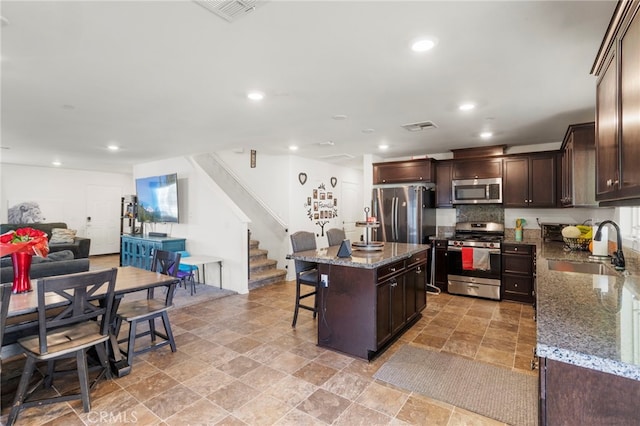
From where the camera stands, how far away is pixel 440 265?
513cm

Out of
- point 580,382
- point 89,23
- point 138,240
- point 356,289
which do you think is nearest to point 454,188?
point 356,289

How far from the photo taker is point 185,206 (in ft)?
20.9

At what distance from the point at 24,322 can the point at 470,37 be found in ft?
11.8

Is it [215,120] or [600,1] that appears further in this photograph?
[215,120]

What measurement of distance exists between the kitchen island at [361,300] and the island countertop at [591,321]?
1237 millimetres

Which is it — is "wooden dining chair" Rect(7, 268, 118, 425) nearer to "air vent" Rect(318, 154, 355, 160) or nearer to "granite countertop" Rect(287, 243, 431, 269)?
"granite countertop" Rect(287, 243, 431, 269)

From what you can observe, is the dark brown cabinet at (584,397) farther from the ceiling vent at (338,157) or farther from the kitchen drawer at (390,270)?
the ceiling vent at (338,157)

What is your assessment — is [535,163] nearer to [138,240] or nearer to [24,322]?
[24,322]

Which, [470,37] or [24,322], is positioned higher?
[470,37]

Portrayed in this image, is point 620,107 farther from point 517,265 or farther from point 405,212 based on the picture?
point 405,212

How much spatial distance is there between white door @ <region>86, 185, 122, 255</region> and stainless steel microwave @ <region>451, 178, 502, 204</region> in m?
9.15

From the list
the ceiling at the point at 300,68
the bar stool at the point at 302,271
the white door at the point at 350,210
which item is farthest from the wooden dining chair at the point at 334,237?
the white door at the point at 350,210

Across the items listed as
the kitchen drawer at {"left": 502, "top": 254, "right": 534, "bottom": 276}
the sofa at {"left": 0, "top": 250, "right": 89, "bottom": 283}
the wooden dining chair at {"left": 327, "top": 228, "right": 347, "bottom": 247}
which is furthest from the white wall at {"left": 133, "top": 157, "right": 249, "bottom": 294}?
the kitchen drawer at {"left": 502, "top": 254, "right": 534, "bottom": 276}

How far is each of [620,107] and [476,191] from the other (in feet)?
12.7
